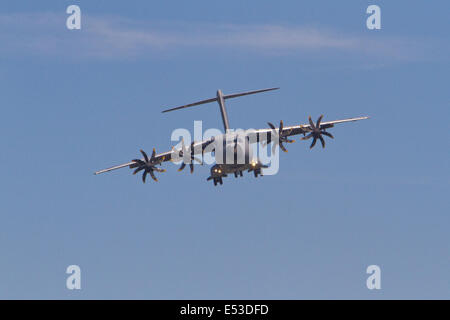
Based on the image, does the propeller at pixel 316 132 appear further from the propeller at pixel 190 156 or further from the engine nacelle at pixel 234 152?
the propeller at pixel 190 156

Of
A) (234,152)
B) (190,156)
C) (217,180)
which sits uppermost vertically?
(190,156)

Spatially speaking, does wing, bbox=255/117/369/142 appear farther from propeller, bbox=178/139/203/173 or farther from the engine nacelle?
propeller, bbox=178/139/203/173

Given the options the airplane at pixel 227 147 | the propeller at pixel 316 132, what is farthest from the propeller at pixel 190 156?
the propeller at pixel 316 132

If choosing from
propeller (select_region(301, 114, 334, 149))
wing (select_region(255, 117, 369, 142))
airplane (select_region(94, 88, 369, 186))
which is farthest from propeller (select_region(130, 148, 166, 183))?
propeller (select_region(301, 114, 334, 149))

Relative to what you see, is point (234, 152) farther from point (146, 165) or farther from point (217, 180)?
point (146, 165)

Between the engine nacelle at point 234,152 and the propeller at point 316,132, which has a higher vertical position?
the propeller at point 316,132

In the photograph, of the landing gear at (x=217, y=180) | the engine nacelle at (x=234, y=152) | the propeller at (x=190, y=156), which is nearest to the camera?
the engine nacelle at (x=234, y=152)

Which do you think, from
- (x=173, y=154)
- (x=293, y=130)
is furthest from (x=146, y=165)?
(x=293, y=130)

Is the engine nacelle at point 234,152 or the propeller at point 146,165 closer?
the engine nacelle at point 234,152

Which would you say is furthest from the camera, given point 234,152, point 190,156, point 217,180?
point 217,180

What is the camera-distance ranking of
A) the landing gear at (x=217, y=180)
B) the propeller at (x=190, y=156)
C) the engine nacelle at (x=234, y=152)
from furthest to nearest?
the landing gear at (x=217, y=180) < the propeller at (x=190, y=156) < the engine nacelle at (x=234, y=152)

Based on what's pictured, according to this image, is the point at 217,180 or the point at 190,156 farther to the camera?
the point at 217,180
